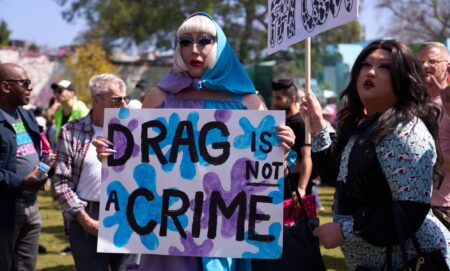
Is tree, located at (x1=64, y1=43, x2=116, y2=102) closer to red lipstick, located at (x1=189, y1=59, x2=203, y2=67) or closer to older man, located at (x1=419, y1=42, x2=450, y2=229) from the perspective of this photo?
older man, located at (x1=419, y1=42, x2=450, y2=229)

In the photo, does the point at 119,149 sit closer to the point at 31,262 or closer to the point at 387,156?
the point at 387,156

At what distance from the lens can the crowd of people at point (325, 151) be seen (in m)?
2.63

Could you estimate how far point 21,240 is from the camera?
519cm

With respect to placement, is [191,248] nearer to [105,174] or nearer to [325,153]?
[105,174]

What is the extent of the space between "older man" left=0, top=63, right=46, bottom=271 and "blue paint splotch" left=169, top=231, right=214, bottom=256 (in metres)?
2.03

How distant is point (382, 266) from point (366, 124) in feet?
1.90

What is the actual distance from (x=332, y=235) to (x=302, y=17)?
127cm

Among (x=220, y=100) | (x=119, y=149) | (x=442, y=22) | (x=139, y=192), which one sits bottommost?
A: (x=139, y=192)

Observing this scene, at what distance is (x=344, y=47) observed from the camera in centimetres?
1953

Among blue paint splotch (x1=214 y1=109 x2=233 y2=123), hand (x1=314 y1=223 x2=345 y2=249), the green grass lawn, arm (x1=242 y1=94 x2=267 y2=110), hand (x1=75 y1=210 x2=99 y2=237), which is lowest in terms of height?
the green grass lawn

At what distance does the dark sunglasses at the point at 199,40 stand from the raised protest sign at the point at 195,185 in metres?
0.36

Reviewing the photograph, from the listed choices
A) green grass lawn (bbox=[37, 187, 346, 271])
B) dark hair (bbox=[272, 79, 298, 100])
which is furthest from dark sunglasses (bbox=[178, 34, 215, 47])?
green grass lawn (bbox=[37, 187, 346, 271])

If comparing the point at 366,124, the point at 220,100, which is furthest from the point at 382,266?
the point at 220,100

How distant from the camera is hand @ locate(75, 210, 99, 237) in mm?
4492
